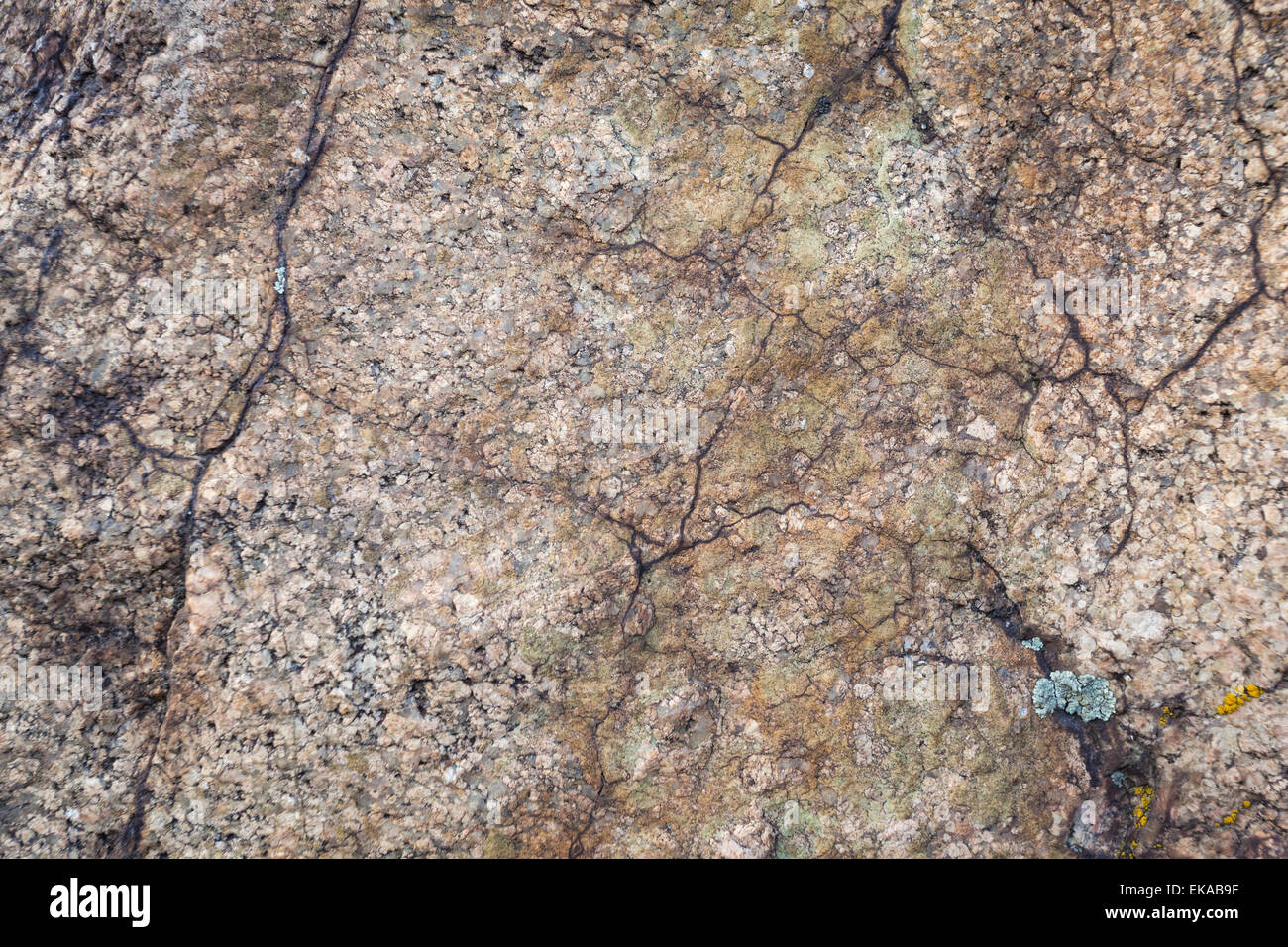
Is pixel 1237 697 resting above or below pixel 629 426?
below

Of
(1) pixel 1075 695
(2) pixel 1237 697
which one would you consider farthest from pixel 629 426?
(2) pixel 1237 697

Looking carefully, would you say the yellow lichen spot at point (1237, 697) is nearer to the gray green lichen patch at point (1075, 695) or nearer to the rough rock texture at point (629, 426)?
the rough rock texture at point (629, 426)

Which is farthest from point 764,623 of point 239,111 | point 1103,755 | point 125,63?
point 125,63

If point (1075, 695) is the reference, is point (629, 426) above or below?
above

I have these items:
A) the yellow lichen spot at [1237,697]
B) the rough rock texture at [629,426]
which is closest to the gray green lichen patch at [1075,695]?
the rough rock texture at [629,426]

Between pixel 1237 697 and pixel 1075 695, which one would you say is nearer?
pixel 1237 697

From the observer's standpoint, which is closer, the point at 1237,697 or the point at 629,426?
the point at 1237,697

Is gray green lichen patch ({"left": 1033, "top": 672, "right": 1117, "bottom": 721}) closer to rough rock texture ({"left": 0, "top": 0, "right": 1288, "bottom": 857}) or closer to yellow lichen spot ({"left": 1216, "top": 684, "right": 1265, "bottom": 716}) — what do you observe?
rough rock texture ({"left": 0, "top": 0, "right": 1288, "bottom": 857})

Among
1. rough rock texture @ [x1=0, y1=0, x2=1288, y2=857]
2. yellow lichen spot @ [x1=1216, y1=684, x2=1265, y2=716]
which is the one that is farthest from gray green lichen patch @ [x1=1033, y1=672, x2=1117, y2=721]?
yellow lichen spot @ [x1=1216, y1=684, x2=1265, y2=716]

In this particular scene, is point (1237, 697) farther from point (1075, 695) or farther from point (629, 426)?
point (629, 426)
